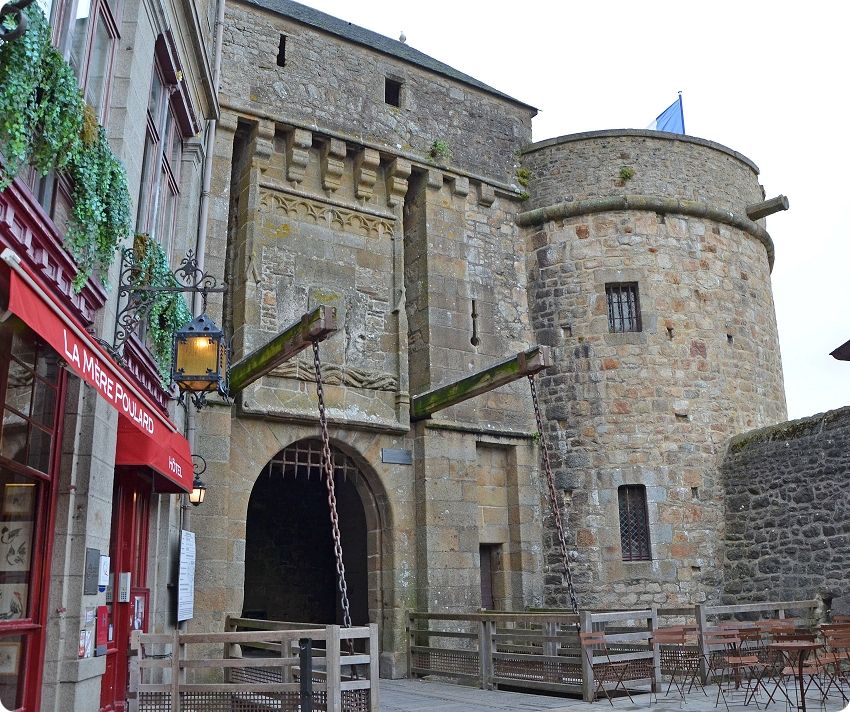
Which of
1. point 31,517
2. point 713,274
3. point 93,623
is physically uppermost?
point 713,274

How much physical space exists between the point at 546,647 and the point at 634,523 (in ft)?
9.61

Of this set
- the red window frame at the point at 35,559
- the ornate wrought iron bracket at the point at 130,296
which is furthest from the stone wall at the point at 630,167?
the red window frame at the point at 35,559

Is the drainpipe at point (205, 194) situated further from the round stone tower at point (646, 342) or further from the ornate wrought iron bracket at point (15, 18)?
the round stone tower at point (646, 342)

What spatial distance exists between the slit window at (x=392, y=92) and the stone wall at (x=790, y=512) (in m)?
6.98

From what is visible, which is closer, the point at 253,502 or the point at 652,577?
the point at 652,577

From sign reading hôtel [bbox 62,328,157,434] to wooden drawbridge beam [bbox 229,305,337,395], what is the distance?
189 cm

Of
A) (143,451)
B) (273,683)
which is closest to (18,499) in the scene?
(143,451)

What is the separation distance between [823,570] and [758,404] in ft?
9.76

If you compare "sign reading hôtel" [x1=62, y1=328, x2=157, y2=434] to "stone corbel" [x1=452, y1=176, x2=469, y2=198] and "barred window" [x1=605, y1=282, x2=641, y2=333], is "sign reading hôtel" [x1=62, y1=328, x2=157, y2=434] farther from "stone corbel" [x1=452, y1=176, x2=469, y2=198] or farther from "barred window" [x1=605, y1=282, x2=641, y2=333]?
"barred window" [x1=605, y1=282, x2=641, y2=333]

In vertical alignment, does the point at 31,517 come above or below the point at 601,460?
below

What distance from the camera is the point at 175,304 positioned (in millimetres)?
7531

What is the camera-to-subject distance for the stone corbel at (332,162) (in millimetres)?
11453

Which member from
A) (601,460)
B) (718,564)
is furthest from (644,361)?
(718,564)

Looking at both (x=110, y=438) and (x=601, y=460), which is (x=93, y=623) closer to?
(x=110, y=438)
